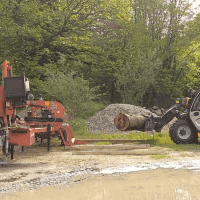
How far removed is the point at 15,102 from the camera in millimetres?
7645

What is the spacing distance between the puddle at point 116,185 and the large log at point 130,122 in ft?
13.5

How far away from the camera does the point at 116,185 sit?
560 centimetres

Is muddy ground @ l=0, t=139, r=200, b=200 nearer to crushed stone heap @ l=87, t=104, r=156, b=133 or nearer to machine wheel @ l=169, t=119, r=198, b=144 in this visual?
machine wheel @ l=169, t=119, r=198, b=144

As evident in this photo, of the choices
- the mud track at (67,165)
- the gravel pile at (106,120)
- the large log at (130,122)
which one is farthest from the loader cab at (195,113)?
the gravel pile at (106,120)

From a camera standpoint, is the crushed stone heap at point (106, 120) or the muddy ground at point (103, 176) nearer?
the muddy ground at point (103, 176)

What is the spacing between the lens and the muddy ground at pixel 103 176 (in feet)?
17.0

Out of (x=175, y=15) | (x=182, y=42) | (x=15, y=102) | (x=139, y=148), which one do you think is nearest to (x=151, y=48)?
(x=182, y=42)

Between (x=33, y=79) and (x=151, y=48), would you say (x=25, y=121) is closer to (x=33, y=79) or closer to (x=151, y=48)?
(x=33, y=79)

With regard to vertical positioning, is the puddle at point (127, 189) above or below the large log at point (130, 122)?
below

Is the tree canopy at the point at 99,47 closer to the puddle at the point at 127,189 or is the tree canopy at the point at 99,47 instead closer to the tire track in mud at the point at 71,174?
the tire track in mud at the point at 71,174

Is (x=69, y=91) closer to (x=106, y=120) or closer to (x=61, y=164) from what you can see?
(x=106, y=120)

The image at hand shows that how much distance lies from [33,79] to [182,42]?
11527mm

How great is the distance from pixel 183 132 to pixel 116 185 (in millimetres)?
5457

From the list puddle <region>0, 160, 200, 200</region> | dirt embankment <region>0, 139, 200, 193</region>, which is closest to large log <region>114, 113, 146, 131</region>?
dirt embankment <region>0, 139, 200, 193</region>
